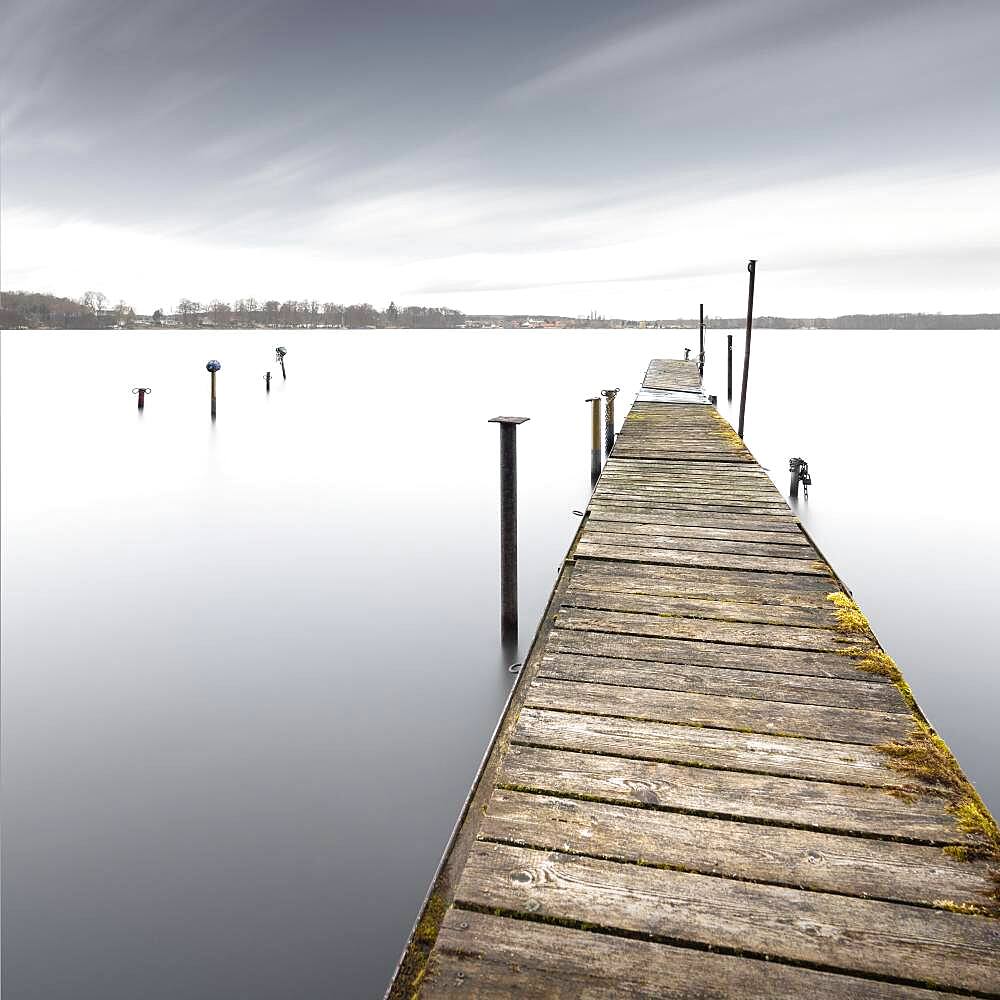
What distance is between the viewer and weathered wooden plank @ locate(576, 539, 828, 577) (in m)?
4.43

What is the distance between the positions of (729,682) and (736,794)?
797mm

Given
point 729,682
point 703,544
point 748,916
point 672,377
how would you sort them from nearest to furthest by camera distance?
point 748,916, point 729,682, point 703,544, point 672,377

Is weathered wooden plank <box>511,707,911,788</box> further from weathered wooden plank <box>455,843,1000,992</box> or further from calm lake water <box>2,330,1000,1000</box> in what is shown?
calm lake water <box>2,330,1000,1000</box>

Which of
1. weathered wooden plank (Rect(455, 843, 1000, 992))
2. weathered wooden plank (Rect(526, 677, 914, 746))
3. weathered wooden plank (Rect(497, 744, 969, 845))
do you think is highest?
weathered wooden plank (Rect(526, 677, 914, 746))

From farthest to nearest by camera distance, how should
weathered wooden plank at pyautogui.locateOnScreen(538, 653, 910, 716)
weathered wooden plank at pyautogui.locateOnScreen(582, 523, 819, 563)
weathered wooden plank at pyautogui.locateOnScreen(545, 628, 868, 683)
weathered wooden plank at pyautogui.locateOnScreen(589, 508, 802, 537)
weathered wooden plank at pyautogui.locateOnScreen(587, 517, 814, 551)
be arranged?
weathered wooden plank at pyautogui.locateOnScreen(589, 508, 802, 537)
weathered wooden plank at pyautogui.locateOnScreen(587, 517, 814, 551)
weathered wooden plank at pyautogui.locateOnScreen(582, 523, 819, 563)
weathered wooden plank at pyautogui.locateOnScreen(545, 628, 868, 683)
weathered wooden plank at pyautogui.locateOnScreen(538, 653, 910, 716)

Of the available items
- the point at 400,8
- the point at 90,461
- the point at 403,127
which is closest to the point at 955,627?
the point at 90,461

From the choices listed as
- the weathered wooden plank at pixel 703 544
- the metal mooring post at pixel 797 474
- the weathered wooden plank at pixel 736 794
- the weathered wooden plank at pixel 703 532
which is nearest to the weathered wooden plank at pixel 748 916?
the weathered wooden plank at pixel 736 794

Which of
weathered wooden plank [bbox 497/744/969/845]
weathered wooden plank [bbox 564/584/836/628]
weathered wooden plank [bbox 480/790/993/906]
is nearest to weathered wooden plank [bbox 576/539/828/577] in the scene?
weathered wooden plank [bbox 564/584/836/628]

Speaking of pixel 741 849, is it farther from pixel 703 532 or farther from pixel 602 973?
pixel 703 532

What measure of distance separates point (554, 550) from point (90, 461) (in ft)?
42.1

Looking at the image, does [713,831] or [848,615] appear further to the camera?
[848,615]

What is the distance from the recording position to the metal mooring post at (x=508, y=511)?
552cm

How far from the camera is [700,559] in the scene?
462cm

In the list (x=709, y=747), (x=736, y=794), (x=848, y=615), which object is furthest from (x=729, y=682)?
(x=848, y=615)
